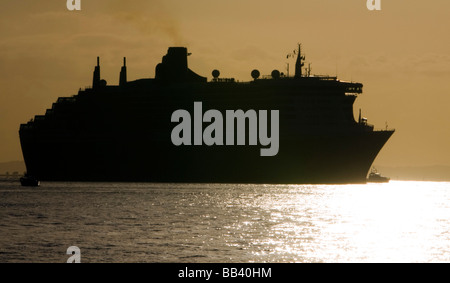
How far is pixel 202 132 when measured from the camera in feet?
436

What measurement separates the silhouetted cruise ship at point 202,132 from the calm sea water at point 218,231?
37.1m

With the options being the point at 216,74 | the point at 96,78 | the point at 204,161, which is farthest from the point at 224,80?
the point at 96,78

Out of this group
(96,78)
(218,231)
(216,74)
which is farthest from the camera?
(96,78)

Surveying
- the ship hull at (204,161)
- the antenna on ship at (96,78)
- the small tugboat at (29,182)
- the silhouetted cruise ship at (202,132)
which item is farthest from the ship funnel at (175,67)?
the small tugboat at (29,182)

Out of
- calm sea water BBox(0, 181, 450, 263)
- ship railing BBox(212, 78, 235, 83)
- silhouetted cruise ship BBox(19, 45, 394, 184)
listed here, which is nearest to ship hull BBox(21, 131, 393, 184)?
silhouetted cruise ship BBox(19, 45, 394, 184)

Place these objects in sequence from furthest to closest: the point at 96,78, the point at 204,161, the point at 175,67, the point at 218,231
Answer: the point at 96,78, the point at 175,67, the point at 204,161, the point at 218,231

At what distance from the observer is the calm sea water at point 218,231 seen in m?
41.1

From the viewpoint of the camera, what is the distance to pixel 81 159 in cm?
14288

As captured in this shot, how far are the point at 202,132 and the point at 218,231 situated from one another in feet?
265

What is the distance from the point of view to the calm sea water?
135ft

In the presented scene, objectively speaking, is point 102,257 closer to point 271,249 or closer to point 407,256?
point 271,249

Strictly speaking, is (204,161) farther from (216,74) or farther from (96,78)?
(96,78)

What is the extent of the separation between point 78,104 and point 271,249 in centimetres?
10484

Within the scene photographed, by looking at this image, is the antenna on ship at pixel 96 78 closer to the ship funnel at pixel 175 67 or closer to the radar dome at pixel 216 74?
the ship funnel at pixel 175 67
